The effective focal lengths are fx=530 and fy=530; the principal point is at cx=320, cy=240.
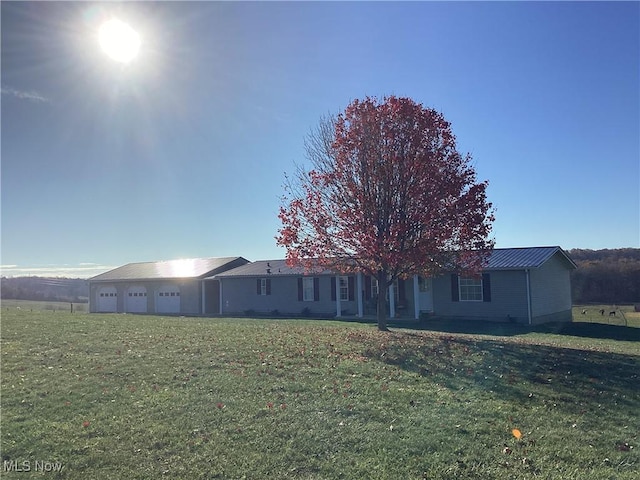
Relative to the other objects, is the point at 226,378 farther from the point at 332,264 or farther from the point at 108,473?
Answer: the point at 332,264

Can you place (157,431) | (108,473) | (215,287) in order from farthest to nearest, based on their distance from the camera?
(215,287)
(157,431)
(108,473)

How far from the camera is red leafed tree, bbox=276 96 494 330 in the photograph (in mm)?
15062

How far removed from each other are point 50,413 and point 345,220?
10119 mm

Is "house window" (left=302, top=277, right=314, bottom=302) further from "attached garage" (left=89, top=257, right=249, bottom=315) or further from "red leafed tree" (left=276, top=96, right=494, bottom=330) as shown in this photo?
"red leafed tree" (left=276, top=96, right=494, bottom=330)

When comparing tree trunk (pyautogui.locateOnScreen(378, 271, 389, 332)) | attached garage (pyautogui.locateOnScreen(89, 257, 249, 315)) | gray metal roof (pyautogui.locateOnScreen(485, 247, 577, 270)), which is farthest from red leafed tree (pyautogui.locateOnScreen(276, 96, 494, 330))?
attached garage (pyautogui.locateOnScreen(89, 257, 249, 315))

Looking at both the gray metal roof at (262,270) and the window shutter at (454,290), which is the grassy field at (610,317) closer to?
the window shutter at (454,290)

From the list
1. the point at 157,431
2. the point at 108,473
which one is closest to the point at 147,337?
the point at 157,431

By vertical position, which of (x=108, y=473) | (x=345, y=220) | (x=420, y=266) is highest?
(x=345, y=220)

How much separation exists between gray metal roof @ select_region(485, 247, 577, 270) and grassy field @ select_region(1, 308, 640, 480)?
12232 millimetres

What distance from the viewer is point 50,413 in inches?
286

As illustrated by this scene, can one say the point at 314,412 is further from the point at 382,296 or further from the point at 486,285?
the point at 486,285

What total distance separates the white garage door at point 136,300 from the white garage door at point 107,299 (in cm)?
134

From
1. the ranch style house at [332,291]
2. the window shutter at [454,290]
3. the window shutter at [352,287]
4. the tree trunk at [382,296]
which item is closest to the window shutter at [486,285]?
the ranch style house at [332,291]

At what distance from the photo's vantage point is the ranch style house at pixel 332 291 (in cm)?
2423
